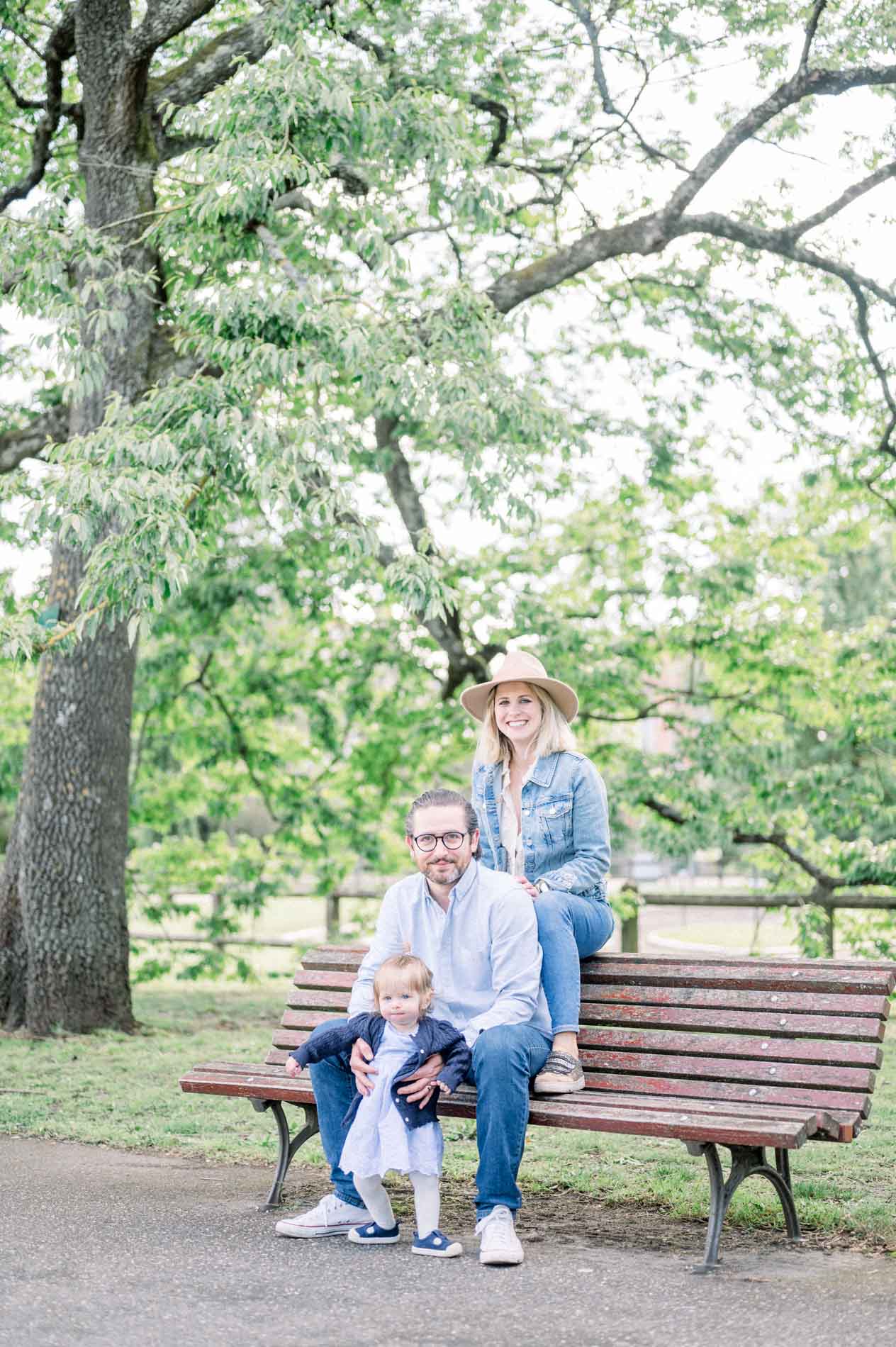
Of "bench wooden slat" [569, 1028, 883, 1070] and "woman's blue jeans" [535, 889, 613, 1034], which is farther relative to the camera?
"woman's blue jeans" [535, 889, 613, 1034]

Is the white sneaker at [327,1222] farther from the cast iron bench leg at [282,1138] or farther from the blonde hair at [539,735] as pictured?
the blonde hair at [539,735]

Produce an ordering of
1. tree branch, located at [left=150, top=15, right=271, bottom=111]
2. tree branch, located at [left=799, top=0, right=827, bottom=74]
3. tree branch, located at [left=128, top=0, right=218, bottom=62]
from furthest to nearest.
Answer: tree branch, located at [left=150, top=15, right=271, bottom=111], tree branch, located at [left=128, top=0, right=218, bottom=62], tree branch, located at [left=799, top=0, right=827, bottom=74]

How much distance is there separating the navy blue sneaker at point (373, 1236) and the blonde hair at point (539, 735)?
62.7 inches

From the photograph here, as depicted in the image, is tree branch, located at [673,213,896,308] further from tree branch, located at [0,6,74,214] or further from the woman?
the woman

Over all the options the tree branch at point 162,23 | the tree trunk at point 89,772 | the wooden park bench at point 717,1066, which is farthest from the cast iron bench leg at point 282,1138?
the tree branch at point 162,23

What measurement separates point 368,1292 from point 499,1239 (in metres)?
0.43

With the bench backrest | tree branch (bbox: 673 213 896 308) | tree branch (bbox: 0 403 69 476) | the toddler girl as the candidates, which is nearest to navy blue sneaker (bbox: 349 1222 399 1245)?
the toddler girl

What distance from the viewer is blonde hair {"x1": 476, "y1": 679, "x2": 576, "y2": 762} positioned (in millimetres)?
5047

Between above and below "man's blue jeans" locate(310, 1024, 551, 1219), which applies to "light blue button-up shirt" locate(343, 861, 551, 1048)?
above

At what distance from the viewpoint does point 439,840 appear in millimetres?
4480

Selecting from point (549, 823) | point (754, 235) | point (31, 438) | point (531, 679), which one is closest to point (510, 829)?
point (549, 823)

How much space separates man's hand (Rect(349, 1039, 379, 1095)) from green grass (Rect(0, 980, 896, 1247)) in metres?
1.27

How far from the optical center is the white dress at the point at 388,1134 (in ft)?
13.8

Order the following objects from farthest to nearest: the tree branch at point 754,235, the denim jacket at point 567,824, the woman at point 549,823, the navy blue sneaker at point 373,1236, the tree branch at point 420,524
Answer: the tree branch at point 420,524 < the tree branch at point 754,235 < the denim jacket at point 567,824 < the woman at point 549,823 < the navy blue sneaker at point 373,1236
